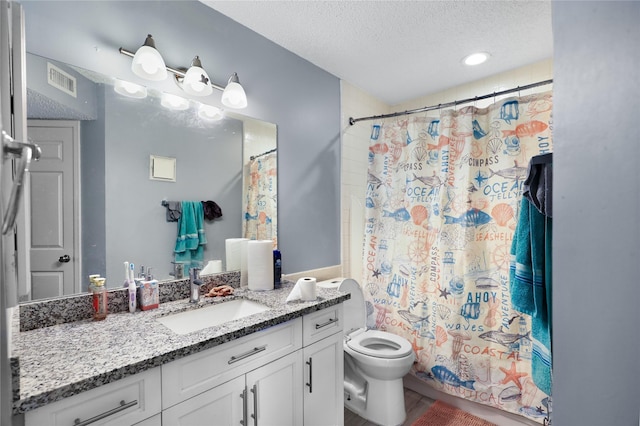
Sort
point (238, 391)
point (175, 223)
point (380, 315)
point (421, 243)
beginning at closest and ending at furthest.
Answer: point (238, 391) < point (175, 223) < point (421, 243) < point (380, 315)

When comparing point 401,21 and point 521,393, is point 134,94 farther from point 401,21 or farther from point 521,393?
point 521,393

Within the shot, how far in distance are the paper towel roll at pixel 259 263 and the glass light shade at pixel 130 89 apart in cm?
89

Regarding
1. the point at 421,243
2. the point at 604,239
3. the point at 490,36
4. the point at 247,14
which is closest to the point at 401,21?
the point at 490,36

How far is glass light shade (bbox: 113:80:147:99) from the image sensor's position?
1358mm

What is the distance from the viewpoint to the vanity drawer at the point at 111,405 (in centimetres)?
77

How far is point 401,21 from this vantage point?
179 cm

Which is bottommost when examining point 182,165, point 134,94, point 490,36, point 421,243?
point 421,243

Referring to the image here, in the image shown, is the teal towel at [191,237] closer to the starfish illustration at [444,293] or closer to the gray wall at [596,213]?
the gray wall at [596,213]

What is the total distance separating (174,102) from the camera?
1539 millimetres

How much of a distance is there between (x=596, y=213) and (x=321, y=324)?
1192mm

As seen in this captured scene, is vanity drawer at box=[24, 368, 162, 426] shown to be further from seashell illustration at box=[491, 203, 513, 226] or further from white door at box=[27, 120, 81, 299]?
seashell illustration at box=[491, 203, 513, 226]

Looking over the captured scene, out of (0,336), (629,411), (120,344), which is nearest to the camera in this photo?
(0,336)

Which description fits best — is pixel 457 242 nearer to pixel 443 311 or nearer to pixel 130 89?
pixel 443 311

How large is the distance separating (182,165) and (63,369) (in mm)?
1000
